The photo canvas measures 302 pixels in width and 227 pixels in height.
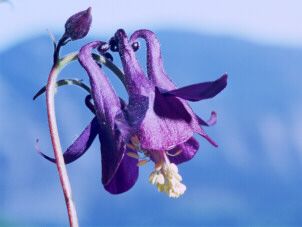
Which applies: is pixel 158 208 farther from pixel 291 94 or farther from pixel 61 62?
pixel 61 62

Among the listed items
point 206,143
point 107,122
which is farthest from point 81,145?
point 206,143

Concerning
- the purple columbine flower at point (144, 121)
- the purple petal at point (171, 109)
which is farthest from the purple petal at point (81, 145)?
the purple petal at point (171, 109)

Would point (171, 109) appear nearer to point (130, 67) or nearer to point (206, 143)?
point (130, 67)

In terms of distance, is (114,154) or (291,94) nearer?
(114,154)

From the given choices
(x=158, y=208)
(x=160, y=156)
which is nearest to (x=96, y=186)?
(x=158, y=208)

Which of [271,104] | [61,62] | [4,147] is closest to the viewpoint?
[61,62]

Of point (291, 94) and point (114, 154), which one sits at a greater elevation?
point (114, 154)
